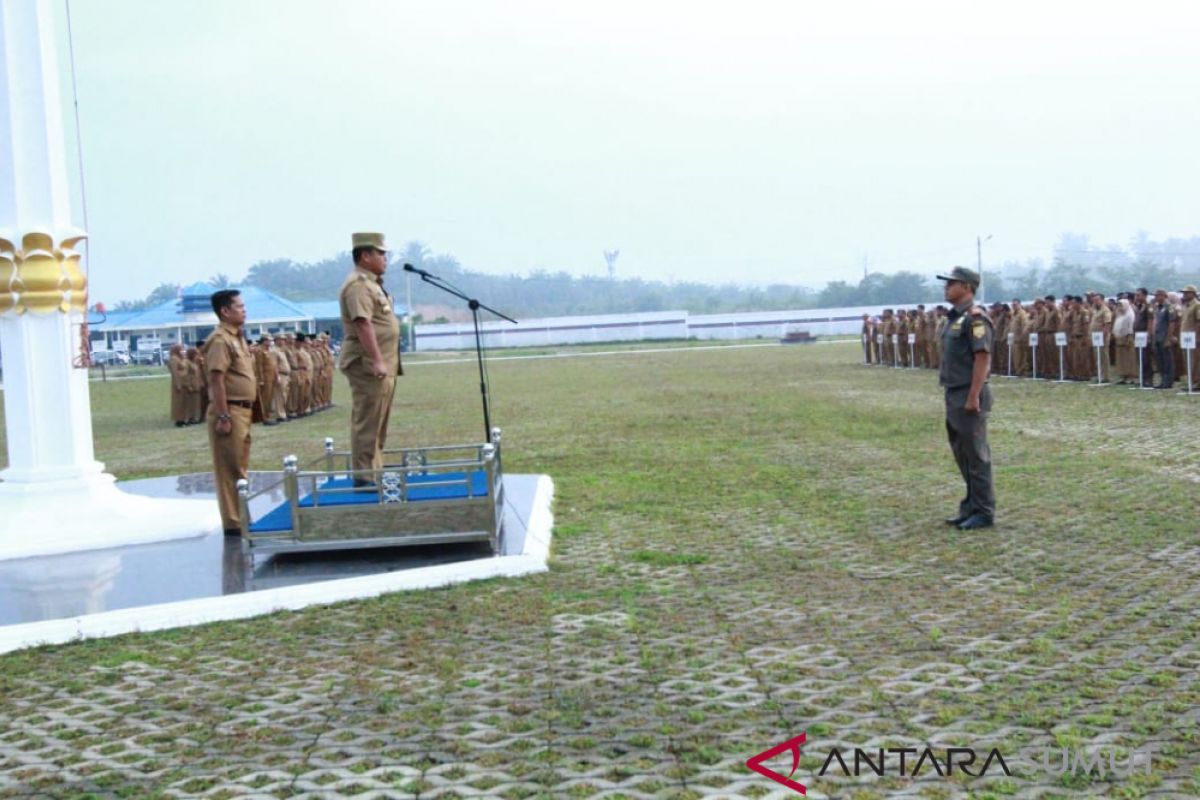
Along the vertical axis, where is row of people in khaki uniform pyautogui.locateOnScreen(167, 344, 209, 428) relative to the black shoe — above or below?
above

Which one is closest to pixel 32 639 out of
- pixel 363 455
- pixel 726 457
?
pixel 363 455

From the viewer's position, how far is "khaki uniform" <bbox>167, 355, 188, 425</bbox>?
74.9ft

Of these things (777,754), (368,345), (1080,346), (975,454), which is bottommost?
(777,754)

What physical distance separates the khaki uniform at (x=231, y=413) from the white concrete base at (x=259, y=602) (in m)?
1.98

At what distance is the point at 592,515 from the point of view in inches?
379

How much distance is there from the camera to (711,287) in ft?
515

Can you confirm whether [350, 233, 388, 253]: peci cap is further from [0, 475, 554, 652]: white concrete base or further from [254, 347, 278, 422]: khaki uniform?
[254, 347, 278, 422]: khaki uniform

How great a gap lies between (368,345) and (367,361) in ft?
0.52

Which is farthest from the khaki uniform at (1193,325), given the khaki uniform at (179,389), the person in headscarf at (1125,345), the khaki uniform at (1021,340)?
the khaki uniform at (179,389)

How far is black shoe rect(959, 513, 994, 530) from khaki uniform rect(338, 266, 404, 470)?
4.09 metres

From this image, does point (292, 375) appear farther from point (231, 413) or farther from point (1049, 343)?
point (1049, 343)

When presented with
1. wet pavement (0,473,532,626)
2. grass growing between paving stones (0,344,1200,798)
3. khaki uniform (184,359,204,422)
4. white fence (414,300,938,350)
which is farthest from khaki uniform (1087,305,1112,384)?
white fence (414,300,938,350)

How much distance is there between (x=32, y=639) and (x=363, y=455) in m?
2.68

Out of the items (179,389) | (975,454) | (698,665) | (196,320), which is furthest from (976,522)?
(196,320)
